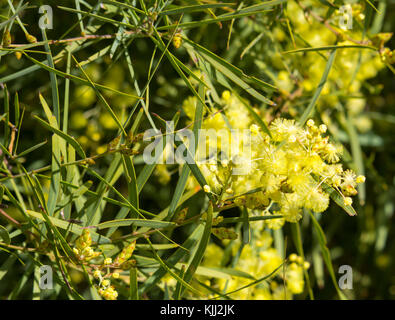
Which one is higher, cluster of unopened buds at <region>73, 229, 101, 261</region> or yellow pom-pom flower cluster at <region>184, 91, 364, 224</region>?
yellow pom-pom flower cluster at <region>184, 91, 364, 224</region>

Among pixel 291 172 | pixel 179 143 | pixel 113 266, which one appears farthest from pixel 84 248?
pixel 291 172

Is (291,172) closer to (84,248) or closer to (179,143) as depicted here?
(179,143)

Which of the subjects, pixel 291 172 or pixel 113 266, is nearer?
pixel 291 172

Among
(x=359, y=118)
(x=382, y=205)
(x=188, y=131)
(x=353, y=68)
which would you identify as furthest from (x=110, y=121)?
(x=382, y=205)

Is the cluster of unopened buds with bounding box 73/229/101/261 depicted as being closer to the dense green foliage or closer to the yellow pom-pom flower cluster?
the dense green foliage

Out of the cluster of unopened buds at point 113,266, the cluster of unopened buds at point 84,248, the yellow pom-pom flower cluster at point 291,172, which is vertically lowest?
the cluster of unopened buds at point 113,266

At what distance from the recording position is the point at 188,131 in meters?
1.08

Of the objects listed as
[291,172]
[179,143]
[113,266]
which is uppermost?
[179,143]

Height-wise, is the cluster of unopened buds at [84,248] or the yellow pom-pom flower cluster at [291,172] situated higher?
the yellow pom-pom flower cluster at [291,172]

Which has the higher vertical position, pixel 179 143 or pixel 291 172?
pixel 179 143

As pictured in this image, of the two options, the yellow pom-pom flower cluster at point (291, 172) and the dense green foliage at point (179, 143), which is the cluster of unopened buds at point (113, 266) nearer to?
the dense green foliage at point (179, 143)

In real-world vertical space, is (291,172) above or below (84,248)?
above

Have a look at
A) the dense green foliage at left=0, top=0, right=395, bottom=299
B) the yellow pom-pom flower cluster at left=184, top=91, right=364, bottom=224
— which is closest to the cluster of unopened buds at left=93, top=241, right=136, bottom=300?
the dense green foliage at left=0, top=0, right=395, bottom=299

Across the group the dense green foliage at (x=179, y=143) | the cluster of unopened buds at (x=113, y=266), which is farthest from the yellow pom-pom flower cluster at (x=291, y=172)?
the cluster of unopened buds at (x=113, y=266)
